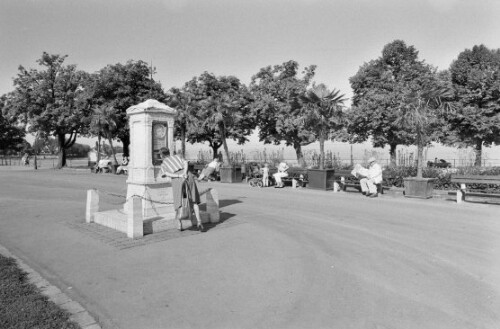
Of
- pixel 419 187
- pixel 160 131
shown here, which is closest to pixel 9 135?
pixel 160 131

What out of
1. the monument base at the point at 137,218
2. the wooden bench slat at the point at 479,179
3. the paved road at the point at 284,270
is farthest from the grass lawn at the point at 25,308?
the wooden bench slat at the point at 479,179

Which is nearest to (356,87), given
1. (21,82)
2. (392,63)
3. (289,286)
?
(392,63)

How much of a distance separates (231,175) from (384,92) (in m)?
16.7

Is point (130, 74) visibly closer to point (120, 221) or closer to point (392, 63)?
point (392, 63)

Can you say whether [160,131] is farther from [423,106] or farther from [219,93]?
[219,93]

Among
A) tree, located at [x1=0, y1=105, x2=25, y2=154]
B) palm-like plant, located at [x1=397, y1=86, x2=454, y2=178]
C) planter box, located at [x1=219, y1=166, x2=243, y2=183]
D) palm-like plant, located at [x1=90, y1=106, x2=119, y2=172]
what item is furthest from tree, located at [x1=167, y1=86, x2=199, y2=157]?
tree, located at [x1=0, y1=105, x2=25, y2=154]

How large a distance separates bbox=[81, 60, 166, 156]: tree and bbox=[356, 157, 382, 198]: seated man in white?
22461 mm

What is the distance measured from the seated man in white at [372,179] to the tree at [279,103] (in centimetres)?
1474

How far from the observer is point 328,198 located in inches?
507

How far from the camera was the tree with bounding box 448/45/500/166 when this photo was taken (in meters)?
27.0

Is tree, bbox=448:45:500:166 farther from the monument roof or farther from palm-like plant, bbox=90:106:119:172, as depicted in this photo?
palm-like plant, bbox=90:106:119:172

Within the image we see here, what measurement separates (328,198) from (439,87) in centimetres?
601

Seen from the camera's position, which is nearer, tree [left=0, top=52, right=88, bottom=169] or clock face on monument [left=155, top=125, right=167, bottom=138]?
clock face on monument [left=155, top=125, right=167, bottom=138]

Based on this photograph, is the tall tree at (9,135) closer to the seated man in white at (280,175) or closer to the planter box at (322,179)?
the seated man in white at (280,175)
